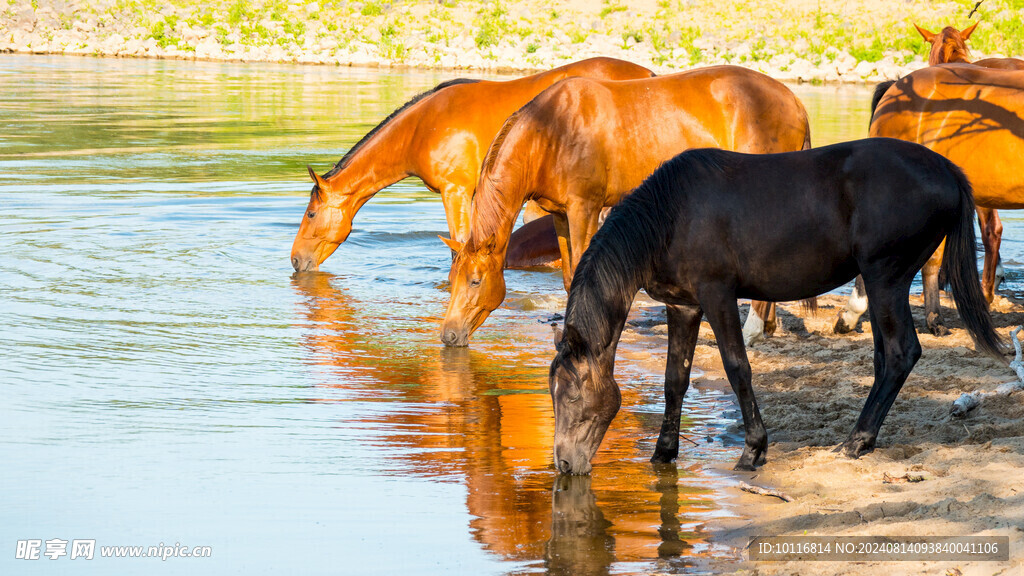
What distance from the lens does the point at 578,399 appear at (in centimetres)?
500

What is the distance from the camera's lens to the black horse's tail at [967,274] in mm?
5207

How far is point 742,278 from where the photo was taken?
5.22 meters

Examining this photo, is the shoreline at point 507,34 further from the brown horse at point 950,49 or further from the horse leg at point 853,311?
the horse leg at point 853,311

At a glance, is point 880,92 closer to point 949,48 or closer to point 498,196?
point 949,48

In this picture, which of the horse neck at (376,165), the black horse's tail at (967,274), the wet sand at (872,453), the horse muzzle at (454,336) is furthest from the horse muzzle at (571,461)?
the horse neck at (376,165)

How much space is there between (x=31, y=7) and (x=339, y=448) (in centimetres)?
4949

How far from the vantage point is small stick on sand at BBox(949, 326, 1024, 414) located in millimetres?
5645

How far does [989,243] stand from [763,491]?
5.38 m

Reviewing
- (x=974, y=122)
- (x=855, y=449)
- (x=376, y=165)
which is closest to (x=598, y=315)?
(x=855, y=449)

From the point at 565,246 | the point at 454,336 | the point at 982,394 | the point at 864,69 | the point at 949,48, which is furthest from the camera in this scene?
the point at 864,69

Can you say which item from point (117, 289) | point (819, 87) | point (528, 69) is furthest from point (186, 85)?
Result: point (117, 289)

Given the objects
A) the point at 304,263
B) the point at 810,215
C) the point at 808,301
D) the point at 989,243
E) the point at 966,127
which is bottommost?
the point at 304,263

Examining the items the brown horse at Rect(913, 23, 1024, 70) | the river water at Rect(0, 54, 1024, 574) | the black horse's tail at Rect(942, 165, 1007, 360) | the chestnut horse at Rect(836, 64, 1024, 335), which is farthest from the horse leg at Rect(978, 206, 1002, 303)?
the black horse's tail at Rect(942, 165, 1007, 360)

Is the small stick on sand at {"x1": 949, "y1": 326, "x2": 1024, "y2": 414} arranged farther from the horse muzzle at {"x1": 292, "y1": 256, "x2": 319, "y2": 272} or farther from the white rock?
the white rock
